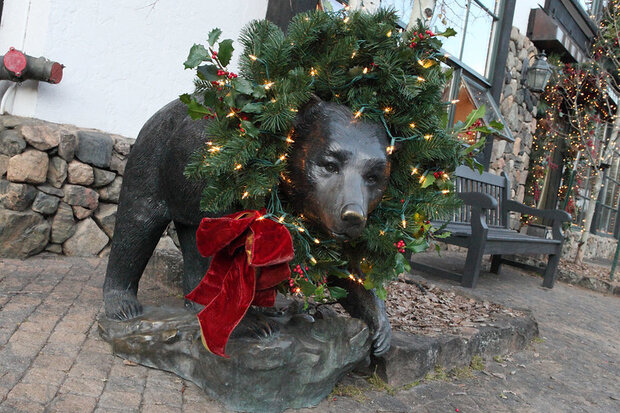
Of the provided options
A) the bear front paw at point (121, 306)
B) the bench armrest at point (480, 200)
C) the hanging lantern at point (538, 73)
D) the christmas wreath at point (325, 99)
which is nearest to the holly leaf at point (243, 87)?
the christmas wreath at point (325, 99)

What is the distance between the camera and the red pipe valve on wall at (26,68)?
3.28 m

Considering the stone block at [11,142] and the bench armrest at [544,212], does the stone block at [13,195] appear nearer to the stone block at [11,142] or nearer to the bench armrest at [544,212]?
the stone block at [11,142]

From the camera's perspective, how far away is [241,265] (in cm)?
174

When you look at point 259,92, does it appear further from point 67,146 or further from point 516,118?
point 516,118

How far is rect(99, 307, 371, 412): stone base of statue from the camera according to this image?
179cm

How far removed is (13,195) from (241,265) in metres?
2.44

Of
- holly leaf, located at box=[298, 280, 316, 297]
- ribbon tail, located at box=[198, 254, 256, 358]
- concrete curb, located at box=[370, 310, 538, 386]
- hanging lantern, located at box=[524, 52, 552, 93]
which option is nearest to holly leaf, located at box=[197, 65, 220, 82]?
ribbon tail, located at box=[198, 254, 256, 358]

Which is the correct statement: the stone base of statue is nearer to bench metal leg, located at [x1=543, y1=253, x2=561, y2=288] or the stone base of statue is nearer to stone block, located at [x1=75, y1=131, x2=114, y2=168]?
stone block, located at [x1=75, y1=131, x2=114, y2=168]

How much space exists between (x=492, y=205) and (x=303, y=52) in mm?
3163

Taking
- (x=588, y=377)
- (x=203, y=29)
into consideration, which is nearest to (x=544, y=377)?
(x=588, y=377)

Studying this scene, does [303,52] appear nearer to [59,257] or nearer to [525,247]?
[59,257]

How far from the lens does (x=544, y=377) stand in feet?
9.02

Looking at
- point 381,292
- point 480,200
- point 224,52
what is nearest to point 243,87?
point 224,52

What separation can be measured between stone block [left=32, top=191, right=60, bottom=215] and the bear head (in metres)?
2.47
